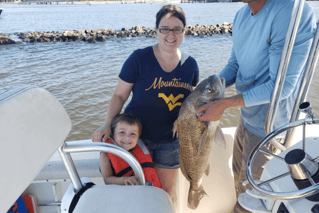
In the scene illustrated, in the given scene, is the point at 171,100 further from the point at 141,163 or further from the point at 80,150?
the point at 80,150

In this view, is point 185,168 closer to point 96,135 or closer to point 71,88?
point 96,135

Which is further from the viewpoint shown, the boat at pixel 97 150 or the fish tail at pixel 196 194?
the fish tail at pixel 196 194

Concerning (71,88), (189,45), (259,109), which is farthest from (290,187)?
(189,45)

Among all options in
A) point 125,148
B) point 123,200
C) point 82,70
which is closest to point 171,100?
point 125,148

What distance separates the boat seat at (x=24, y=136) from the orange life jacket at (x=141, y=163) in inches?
27.6

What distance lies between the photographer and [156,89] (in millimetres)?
2055

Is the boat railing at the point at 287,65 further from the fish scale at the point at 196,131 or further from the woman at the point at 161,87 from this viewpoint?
the woman at the point at 161,87

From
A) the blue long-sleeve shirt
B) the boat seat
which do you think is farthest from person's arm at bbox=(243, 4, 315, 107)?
the boat seat

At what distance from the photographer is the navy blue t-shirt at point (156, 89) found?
6.63 ft

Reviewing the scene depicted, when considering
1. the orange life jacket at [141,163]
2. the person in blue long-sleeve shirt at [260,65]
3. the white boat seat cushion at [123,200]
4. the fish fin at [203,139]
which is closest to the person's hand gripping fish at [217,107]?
the person in blue long-sleeve shirt at [260,65]

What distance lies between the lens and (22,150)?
1046mm

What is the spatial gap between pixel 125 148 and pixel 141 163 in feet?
0.70

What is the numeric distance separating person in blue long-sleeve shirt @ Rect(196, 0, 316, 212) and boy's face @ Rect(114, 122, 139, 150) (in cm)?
62

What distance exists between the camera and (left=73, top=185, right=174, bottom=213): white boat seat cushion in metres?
1.37
